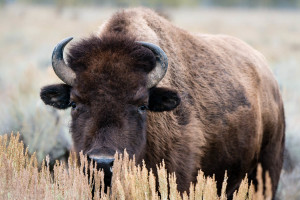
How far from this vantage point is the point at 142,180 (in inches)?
140

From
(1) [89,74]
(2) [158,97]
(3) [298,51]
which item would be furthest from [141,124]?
(3) [298,51]

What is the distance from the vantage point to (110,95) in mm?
4395

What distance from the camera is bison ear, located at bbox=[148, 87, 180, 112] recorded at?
476 centimetres

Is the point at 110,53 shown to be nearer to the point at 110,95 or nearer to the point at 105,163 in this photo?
the point at 110,95

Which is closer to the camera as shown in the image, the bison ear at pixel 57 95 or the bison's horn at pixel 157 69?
the bison's horn at pixel 157 69

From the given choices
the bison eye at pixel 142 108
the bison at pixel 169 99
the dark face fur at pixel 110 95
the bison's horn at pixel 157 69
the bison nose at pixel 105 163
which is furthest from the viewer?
the bison's horn at pixel 157 69

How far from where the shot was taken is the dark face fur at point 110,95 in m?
4.27

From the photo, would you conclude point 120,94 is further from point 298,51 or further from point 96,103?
point 298,51

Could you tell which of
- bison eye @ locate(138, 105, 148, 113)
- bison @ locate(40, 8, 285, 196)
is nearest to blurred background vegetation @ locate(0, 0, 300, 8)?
bison @ locate(40, 8, 285, 196)

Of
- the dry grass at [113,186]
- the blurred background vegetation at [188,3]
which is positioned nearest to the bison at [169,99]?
the dry grass at [113,186]

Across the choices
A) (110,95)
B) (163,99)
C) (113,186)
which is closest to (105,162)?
(113,186)

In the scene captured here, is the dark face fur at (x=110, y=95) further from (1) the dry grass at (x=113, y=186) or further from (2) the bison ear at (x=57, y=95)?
(1) the dry grass at (x=113, y=186)

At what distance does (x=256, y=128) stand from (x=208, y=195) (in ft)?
10.8

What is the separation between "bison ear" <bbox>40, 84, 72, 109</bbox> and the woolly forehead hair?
0.31m
